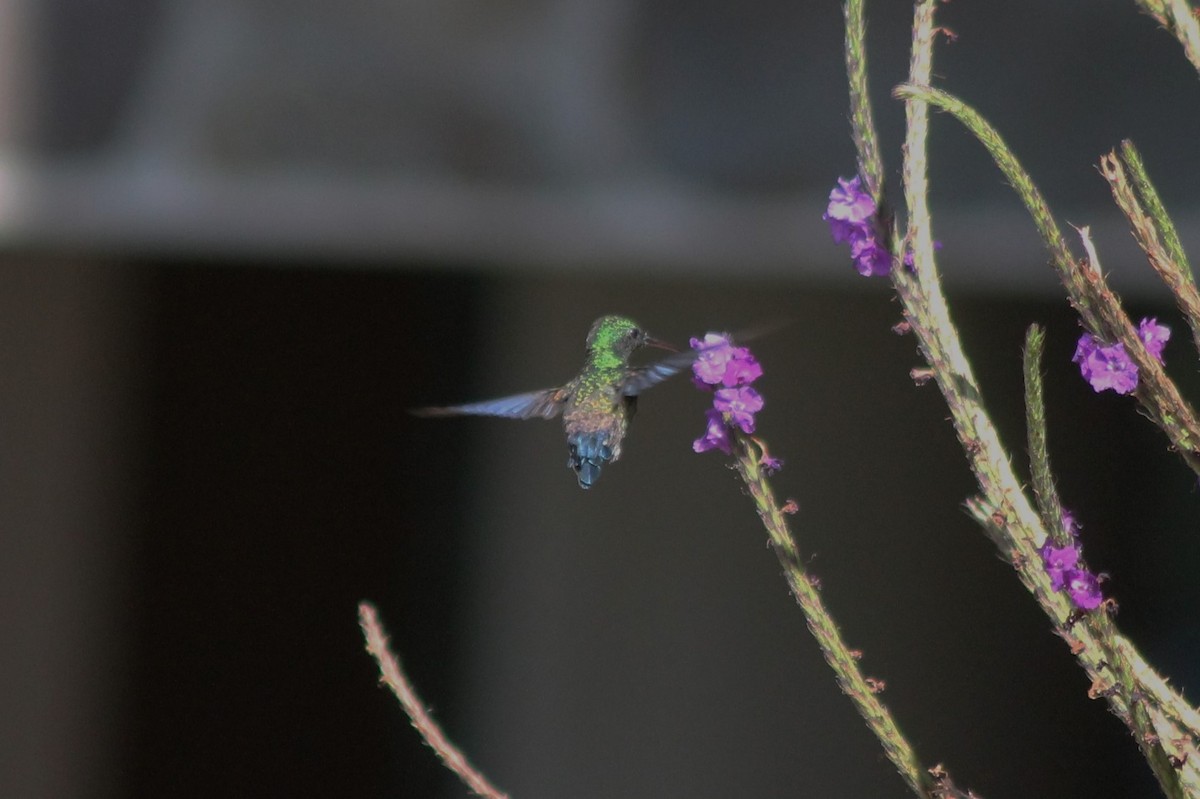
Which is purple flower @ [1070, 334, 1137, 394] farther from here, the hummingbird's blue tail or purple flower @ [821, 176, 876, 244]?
the hummingbird's blue tail

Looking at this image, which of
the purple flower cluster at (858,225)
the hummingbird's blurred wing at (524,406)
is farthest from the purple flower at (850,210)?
the hummingbird's blurred wing at (524,406)

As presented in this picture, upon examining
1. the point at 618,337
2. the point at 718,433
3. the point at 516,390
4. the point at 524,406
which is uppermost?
the point at 516,390

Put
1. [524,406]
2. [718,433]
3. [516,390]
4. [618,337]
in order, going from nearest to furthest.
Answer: [718,433] < [524,406] < [618,337] < [516,390]

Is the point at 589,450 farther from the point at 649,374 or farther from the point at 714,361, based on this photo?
the point at 714,361

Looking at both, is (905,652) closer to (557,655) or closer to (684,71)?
(557,655)

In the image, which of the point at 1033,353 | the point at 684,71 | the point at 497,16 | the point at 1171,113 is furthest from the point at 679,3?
the point at 1033,353

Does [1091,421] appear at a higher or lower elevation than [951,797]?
higher

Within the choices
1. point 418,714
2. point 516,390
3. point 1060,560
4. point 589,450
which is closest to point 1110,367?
point 1060,560
